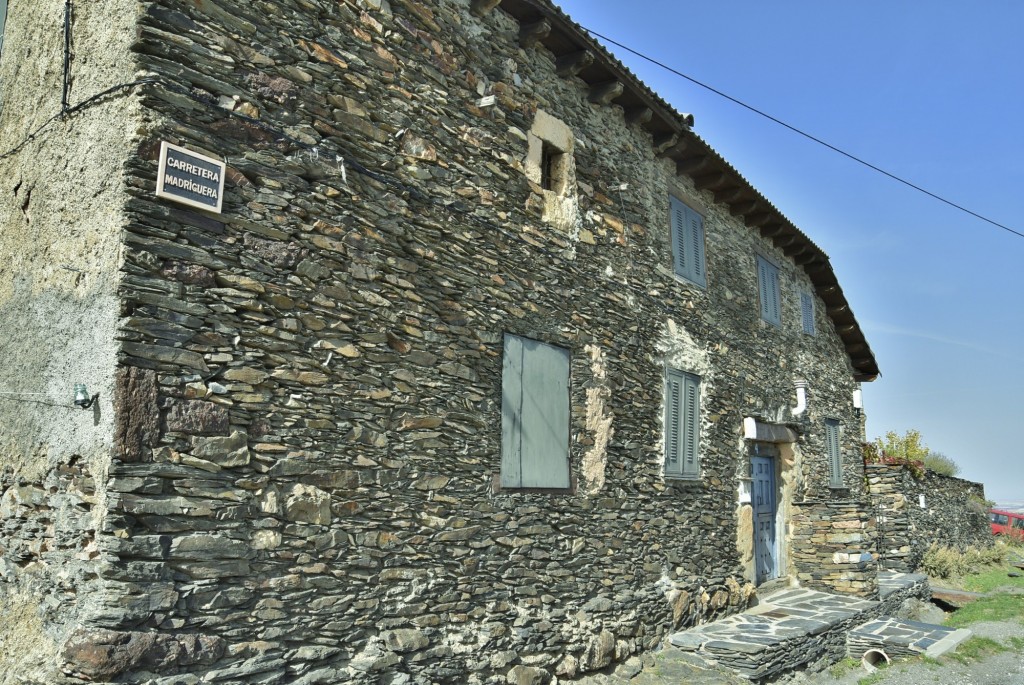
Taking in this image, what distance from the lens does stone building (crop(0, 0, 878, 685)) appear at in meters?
3.98

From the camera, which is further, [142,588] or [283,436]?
[283,436]

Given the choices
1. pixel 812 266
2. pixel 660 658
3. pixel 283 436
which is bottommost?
pixel 660 658

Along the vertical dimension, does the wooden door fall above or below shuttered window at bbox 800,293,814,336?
below

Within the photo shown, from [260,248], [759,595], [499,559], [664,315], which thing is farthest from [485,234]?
[759,595]

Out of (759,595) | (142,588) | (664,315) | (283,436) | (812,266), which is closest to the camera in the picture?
(142,588)

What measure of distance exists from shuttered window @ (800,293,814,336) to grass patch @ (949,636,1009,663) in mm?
5673

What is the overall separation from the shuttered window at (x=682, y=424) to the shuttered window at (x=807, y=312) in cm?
489

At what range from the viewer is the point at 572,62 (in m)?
7.42

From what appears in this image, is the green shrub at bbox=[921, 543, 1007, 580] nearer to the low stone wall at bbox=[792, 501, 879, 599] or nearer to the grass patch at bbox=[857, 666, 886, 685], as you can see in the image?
the low stone wall at bbox=[792, 501, 879, 599]

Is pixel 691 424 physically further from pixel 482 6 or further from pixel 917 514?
pixel 917 514

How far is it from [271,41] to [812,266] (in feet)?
37.2

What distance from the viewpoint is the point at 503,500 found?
19.9ft

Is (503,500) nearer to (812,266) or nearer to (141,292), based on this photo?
(141,292)

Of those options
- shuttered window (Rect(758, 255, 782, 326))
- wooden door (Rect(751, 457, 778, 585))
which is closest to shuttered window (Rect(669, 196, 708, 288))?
shuttered window (Rect(758, 255, 782, 326))
